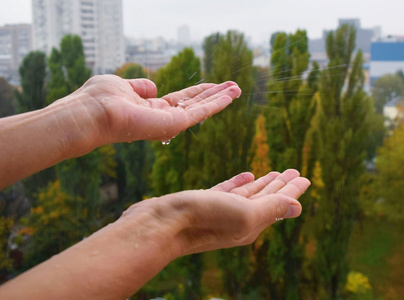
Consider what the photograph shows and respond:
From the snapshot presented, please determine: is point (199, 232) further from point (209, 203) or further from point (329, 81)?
point (329, 81)

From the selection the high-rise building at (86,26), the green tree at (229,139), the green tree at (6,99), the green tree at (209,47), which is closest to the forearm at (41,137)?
the green tree at (209,47)

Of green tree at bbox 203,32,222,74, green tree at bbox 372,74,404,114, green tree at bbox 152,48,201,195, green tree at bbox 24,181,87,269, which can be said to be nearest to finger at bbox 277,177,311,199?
green tree at bbox 203,32,222,74

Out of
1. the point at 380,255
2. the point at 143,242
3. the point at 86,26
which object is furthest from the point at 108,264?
the point at 86,26

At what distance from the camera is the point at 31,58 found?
3523 millimetres

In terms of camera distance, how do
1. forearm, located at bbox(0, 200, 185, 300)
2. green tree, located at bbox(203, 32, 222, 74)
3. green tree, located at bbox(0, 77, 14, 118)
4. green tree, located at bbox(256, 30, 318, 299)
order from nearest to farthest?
1. forearm, located at bbox(0, 200, 185, 300)
2. green tree, located at bbox(203, 32, 222, 74)
3. green tree, located at bbox(256, 30, 318, 299)
4. green tree, located at bbox(0, 77, 14, 118)

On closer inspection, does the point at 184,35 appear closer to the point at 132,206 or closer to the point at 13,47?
the point at 13,47

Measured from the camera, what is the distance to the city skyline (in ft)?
9.85

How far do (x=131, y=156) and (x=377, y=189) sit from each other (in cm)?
159

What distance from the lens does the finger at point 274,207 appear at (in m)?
0.56

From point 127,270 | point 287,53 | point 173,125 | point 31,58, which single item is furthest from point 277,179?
point 31,58

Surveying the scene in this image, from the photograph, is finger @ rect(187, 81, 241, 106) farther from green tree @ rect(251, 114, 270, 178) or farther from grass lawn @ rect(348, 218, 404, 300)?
grass lawn @ rect(348, 218, 404, 300)

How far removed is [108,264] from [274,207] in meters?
0.24

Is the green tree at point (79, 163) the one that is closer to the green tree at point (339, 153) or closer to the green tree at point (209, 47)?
the green tree at point (209, 47)

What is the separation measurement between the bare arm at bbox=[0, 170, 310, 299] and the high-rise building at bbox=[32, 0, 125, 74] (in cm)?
258
